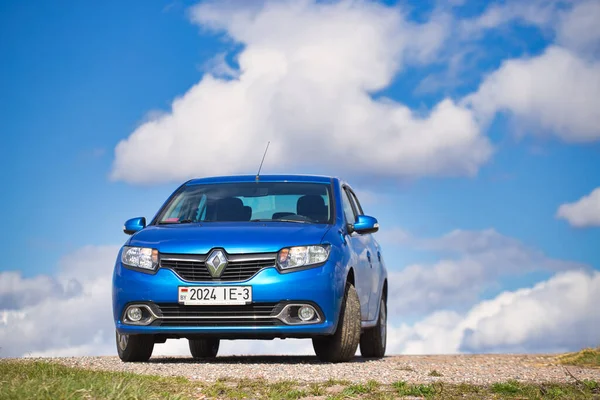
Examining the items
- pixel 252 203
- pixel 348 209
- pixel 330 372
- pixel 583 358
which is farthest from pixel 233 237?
pixel 583 358

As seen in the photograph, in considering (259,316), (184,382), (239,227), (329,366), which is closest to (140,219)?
(239,227)

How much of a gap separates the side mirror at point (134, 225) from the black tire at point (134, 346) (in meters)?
1.16

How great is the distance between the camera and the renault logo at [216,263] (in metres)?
9.88

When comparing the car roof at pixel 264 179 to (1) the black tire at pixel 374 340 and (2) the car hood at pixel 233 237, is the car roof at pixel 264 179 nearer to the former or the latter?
A: (2) the car hood at pixel 233 237

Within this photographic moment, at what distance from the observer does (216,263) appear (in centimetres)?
988

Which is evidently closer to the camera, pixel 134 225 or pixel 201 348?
pixel 134 225

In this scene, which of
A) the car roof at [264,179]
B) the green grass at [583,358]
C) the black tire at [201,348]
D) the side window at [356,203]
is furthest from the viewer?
the black tire at [201,348]

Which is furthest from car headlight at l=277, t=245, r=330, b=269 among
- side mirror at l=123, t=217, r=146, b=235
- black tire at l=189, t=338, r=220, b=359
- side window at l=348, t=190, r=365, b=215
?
black tire at l=189, t=338, r=220, b=359

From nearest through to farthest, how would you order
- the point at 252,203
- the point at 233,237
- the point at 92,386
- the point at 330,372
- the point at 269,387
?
the point at 92,386, the point at 269,387, the point at 330,372, the point at 233,237, the point at 252,203

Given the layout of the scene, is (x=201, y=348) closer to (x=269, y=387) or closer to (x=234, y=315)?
(x=234, y=315)

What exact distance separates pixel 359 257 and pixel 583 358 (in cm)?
485

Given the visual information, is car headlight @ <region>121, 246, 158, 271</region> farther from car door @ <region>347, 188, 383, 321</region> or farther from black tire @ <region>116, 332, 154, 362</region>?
car door @ <region>347, 188, 383, 321</region>

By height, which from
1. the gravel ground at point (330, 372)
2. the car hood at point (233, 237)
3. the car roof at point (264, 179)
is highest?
the car roof at point (264, 179)

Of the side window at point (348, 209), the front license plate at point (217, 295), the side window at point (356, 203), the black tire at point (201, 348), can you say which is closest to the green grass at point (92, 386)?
the front license plate at point (217, 295)
